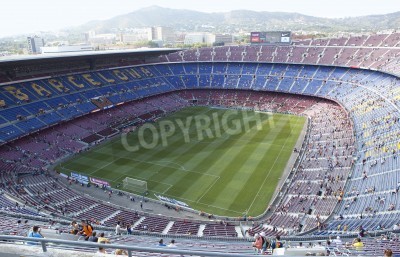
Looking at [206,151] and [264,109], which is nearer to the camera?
[206,151]

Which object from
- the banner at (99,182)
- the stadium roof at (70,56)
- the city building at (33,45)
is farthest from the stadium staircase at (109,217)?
the city building at (33,45)

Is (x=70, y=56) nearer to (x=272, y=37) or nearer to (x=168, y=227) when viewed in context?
(x=168, y=227)

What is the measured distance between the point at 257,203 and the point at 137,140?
2642 cm

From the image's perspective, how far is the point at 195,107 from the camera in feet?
250

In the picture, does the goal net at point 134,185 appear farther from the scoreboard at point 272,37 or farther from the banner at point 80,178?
the scoreboard at point 272,37

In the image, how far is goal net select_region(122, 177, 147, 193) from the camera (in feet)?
123

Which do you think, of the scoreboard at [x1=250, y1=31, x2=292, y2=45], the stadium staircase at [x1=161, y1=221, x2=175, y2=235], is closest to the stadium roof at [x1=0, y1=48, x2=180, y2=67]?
the scoreboard at [x1=250, y1=31, x2=292, y2=45]

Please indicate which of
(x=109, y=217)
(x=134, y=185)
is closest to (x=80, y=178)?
(x=134, y=185)

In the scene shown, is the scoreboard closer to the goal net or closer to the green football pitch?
the green football pitch

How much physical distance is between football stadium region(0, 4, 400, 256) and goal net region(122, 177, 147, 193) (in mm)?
141

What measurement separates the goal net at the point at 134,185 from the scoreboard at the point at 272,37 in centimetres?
7309

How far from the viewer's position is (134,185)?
38094mm

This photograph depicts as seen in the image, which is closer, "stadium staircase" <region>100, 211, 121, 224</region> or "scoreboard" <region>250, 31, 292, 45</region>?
"stadium staircase" <region>100, 211, 121, 224</region>

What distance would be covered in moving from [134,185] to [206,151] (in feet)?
45.8
